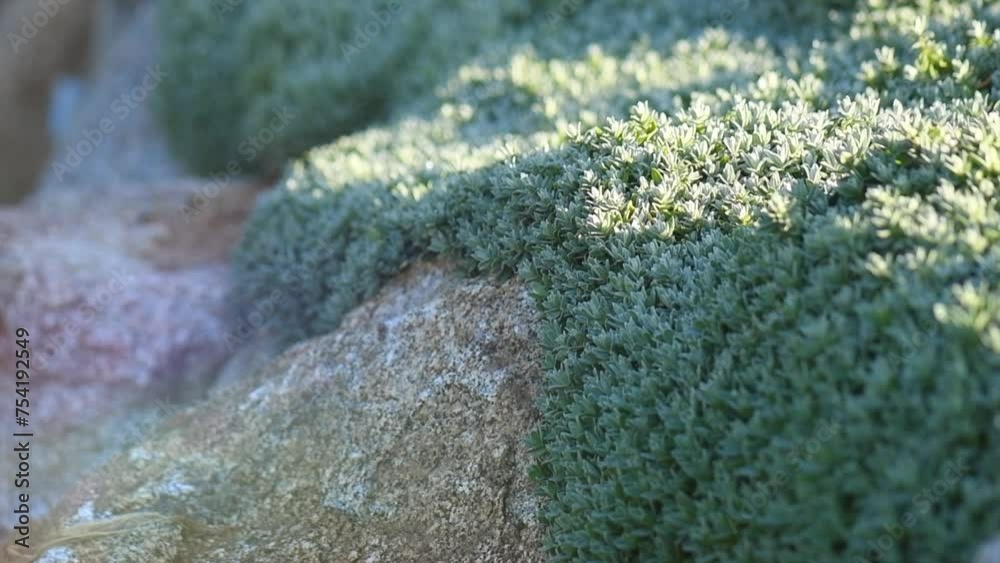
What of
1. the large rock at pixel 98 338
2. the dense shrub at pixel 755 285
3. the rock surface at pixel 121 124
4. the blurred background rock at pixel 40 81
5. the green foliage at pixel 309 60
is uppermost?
the blurred background rock at pixel 40 81

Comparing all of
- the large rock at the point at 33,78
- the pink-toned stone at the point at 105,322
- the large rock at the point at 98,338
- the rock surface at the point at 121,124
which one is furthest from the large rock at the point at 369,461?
the large rock at the point at 33,78

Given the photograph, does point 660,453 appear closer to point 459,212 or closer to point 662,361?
point 662,361

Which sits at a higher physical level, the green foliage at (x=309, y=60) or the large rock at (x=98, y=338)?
the green foliage at (x=309, y=60)

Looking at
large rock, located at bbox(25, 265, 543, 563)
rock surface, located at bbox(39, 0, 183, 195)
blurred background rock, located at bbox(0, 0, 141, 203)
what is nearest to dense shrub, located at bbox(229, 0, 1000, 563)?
large rock, located at bbox(25, 265, 543, 563)

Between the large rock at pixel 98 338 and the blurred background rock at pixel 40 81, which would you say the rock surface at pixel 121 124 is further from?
the large rock at pixel 98 338

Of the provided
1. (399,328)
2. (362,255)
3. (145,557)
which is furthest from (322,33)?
(145,557)

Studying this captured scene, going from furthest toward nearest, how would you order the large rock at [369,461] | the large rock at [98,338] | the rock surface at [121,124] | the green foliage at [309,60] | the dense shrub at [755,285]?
the rock surface at [121,124], the green foliage at [309,60], the large rock at [98,338], the large rock at [369,461], the dense shrub at [755,285]
